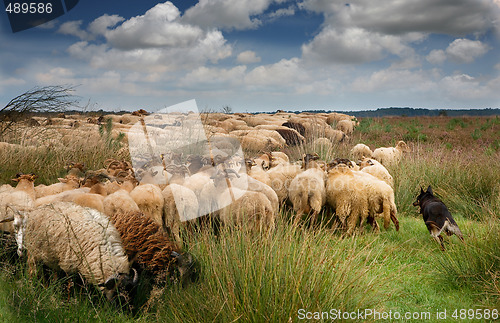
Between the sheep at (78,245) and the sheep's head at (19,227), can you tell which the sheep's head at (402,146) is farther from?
the sheep's head at (19,227)

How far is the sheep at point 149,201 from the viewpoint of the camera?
6176 millimetres

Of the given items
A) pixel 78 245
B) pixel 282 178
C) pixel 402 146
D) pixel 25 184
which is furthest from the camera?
pixel 402 146

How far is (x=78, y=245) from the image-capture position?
14.9 ft

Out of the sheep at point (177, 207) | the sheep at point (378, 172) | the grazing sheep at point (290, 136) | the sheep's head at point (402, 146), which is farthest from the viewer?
the grazing sheep at point (290, 136)

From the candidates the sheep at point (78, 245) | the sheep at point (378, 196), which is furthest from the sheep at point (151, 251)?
the sheep at point (378, 196)

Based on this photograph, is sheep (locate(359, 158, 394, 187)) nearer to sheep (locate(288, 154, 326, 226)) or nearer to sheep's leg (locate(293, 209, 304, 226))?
sheep (locate(288, 154, 326, 226))

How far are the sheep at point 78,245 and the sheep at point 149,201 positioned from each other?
4.10ft

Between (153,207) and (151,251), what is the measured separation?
1.39 m

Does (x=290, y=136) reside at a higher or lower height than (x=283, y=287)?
higher

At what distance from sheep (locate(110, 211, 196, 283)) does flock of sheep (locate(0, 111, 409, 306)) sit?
12 millimetres

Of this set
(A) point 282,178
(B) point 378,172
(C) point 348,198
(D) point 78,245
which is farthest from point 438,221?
(D) point 78,245

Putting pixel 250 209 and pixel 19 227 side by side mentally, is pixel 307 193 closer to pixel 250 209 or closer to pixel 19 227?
pixel 250 209

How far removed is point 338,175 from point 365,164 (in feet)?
8.56

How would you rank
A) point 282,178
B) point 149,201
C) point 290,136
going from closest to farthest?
point 149,201, point 282,178, point 290,136
